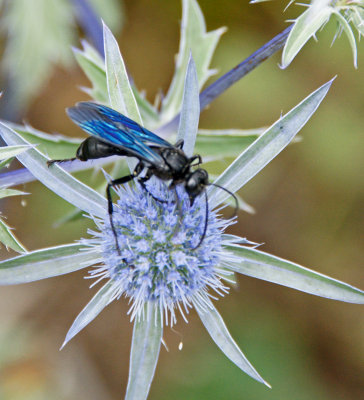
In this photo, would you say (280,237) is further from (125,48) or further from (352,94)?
(125,48)

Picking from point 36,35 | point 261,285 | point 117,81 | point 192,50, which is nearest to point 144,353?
point 117,81

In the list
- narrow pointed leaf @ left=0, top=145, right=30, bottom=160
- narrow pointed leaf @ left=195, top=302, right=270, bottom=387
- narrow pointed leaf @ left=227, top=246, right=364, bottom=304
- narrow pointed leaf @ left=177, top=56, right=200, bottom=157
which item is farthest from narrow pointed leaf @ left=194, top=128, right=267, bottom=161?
narrow pointed leaf @ left=0, top=145, right=30, bottom=160

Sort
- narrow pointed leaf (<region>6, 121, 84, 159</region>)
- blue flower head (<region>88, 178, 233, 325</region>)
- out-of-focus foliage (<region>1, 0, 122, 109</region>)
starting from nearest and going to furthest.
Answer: blue flower head (<region>88, 178, 233, 325</region>)
narrow pointed leaf (<region>6, 121, 84, 159</region>)
out-of-focus foliage (<region>1, 0, 122, 109</region>)

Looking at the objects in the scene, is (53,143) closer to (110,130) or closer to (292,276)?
(110,130)

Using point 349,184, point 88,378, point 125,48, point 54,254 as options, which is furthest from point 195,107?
point 88,378

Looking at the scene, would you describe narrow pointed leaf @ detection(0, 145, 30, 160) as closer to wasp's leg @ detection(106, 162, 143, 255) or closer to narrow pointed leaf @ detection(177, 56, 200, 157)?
wasp's leg @ detection(106, 162, 143, 255)
